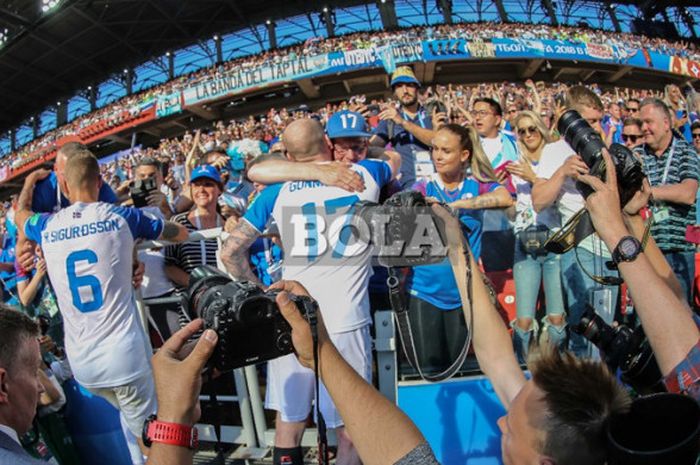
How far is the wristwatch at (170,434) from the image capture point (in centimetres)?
94

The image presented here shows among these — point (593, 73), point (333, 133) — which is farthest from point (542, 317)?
point (593, 73)

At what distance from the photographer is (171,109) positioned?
2216 centimetres

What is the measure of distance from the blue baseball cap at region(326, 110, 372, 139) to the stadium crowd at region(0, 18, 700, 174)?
732 inches

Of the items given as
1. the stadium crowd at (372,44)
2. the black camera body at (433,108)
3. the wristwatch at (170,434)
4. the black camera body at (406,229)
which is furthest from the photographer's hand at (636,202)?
the stadium crowd at (372,44)

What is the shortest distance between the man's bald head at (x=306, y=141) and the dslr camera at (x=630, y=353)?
164 cm

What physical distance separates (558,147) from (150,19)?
28405mm

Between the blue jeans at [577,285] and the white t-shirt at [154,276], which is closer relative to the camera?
the blue jeans at [577,285]

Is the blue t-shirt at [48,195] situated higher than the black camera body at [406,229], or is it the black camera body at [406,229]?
the blue t-shirt at [48,195]

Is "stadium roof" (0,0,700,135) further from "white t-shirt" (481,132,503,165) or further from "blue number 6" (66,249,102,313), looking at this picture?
"blue number 6" (66,249,102,313)

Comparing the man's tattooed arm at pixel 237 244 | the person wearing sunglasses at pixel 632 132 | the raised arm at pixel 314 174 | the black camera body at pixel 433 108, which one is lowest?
the man's tattooed arm at pixel 237 244

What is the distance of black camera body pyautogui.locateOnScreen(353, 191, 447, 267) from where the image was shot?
1.68m

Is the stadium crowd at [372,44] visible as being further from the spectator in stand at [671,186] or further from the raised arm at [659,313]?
the raised arm at [659,313]

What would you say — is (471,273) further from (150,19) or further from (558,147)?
(150,19)

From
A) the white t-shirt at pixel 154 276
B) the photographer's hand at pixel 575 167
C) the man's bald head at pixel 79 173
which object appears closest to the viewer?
the photographer's hand at pixel 575 167
